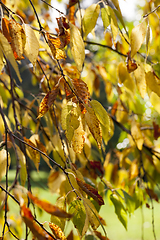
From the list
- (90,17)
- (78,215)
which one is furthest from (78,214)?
(90,17)

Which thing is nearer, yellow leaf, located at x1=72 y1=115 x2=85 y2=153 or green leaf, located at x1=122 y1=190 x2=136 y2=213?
yellow leaf, located at x1=72 y1=115 x2=85 y2=153

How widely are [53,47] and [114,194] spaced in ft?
1.25

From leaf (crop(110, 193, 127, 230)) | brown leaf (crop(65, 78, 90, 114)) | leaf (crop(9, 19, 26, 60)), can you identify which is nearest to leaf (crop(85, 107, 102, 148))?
brown leaf (crop(65, 78, 90, 114))

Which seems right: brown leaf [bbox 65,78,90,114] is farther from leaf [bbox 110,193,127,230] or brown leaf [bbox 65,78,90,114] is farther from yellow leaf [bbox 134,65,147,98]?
leaf [bbox 110,193,127,230]

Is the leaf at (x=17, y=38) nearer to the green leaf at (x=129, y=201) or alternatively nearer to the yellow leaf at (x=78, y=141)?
the yellow leaf at (x=78, y=141)

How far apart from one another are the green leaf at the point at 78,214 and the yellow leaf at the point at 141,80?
294mm

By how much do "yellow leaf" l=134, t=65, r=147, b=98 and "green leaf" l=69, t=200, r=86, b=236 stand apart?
11.6 inches

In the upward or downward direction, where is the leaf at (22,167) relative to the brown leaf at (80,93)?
downward

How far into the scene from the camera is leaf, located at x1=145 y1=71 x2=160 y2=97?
50 cm

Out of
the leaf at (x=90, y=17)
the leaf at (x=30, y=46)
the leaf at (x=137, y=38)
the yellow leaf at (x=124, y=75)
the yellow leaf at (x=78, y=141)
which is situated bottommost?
the yellow leaf at (x=78, y=141)

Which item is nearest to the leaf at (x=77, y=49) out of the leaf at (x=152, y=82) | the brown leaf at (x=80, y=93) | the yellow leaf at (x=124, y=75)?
→ the brown leaf at (x=80, y=93)

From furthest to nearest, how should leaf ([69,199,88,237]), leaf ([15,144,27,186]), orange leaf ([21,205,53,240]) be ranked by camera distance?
leaf ([15,144,27,186])
leaf ([69,199,88,237])
orange leaf ([21,205,53,240])

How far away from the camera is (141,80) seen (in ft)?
1.79

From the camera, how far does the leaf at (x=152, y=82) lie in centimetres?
50
